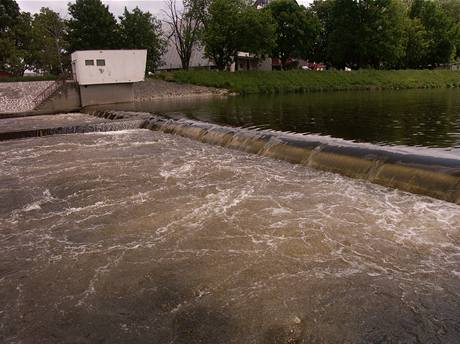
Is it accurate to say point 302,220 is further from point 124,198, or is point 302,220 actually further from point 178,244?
point 124,198

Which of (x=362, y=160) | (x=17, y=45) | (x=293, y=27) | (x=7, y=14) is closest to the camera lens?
(x=362, y=160)

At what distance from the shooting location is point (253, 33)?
182 ft

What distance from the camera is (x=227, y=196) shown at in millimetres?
10836

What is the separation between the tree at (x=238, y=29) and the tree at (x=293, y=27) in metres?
6.89

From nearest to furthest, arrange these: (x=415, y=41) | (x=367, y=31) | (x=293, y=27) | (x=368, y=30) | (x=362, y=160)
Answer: (x=362, y=160) → (x=368, y=30) → (x=367, y=31) → (x=293, y=27) → (x=415, y=41)

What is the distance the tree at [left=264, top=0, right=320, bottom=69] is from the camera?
6375 cm

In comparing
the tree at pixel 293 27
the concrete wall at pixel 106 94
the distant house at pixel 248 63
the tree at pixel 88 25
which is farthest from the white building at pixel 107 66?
the distant house at pixel 248 63

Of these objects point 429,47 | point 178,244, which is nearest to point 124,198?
point 178,244

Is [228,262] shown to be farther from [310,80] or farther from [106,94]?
[310,80]

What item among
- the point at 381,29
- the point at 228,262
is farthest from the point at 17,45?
the point at 228,262

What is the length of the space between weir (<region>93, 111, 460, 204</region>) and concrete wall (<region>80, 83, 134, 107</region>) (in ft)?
80.3

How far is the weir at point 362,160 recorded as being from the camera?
9.97m

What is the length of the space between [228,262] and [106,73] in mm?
36571

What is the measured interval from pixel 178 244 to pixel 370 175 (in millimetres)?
6221
